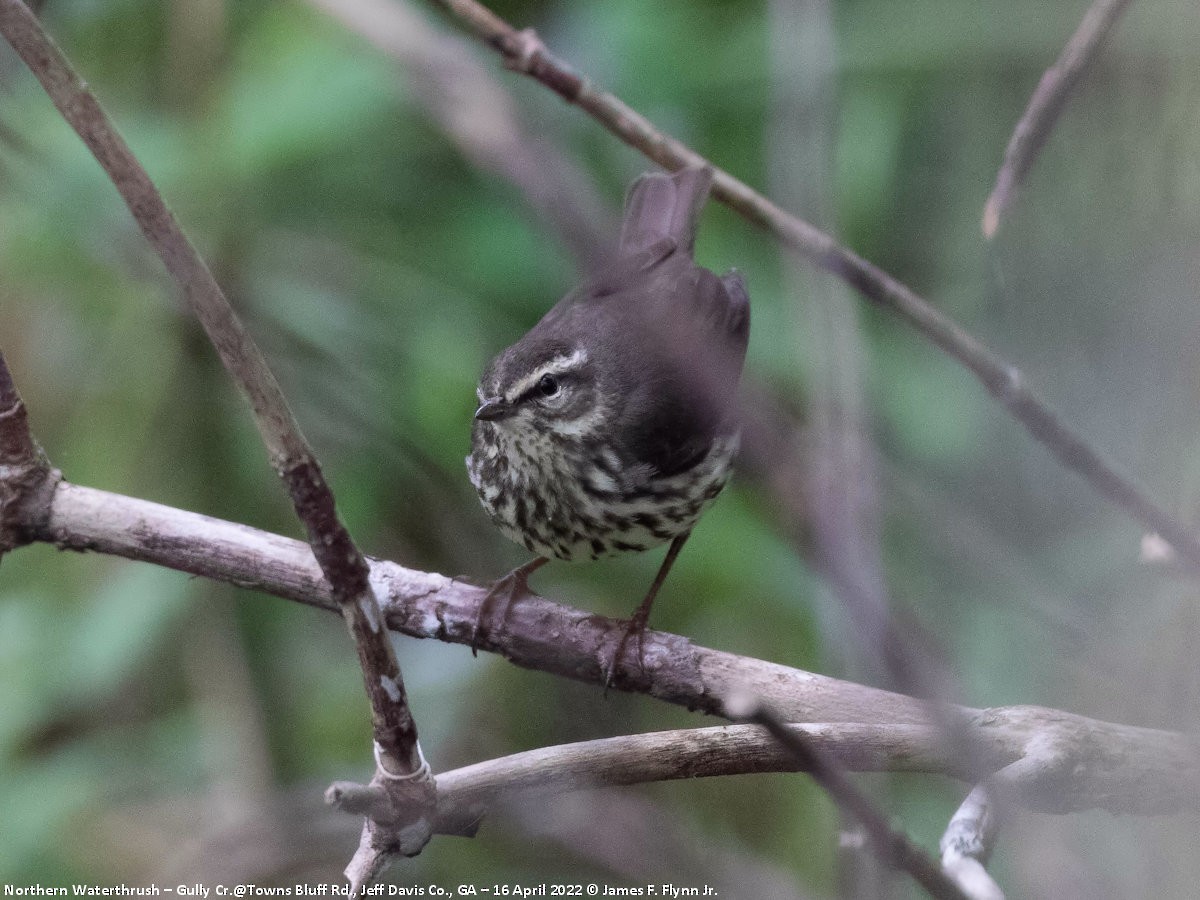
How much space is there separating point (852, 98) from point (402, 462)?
1801mm

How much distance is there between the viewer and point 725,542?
3.89m

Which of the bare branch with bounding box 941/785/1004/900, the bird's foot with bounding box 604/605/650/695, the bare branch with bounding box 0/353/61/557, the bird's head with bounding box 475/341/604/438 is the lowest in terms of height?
the bare branch with bounding box 941/785/1004/900

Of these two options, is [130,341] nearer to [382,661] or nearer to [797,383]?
[797,383]

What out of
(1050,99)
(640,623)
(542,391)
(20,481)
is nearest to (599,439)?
(542,391)

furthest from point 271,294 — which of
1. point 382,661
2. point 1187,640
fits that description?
point 1187,640

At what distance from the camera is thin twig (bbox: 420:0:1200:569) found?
2.23 meters

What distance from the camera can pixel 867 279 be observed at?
8.37ft

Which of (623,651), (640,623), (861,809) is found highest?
(640,623)

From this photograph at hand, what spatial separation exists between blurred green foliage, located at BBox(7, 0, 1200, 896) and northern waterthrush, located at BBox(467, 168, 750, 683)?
29 cm

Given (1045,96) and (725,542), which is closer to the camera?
(1045,96)

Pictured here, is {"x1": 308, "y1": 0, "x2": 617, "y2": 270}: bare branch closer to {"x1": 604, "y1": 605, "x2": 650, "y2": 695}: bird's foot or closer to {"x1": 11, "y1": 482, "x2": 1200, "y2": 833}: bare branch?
{"x1": 11, "y1": 482, "x2": 1200, "y2": 833}: bare branch

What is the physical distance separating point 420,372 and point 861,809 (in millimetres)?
2995

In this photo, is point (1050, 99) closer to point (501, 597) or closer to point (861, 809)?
point (861, 809)

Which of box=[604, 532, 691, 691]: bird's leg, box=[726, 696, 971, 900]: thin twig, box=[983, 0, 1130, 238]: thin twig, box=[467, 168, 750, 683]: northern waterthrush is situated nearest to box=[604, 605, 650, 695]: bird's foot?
box=[604, 532, 691, 691]: bird's leg
